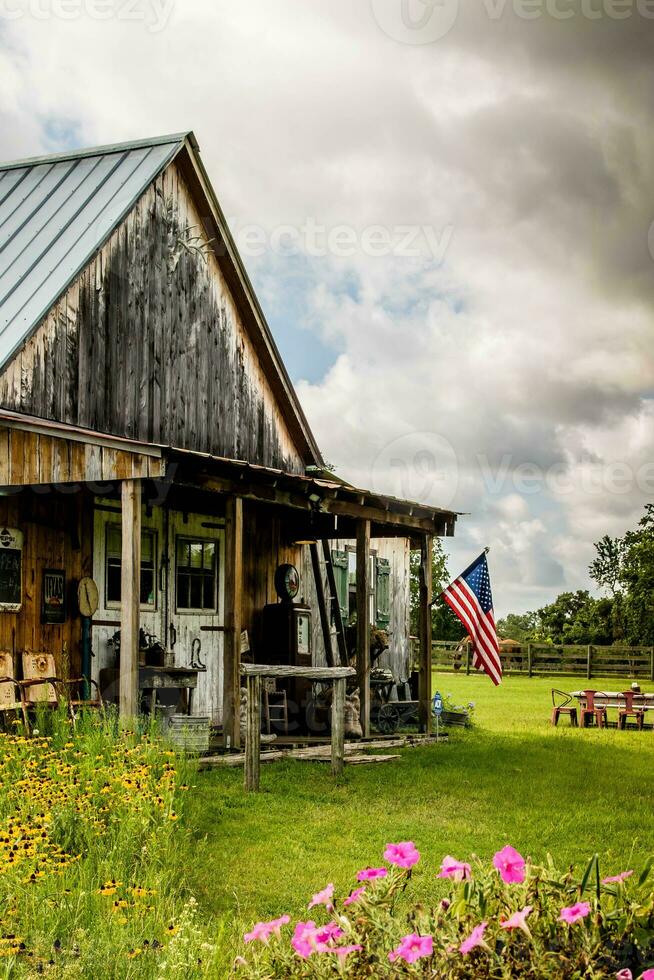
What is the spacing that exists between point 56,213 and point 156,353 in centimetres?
252

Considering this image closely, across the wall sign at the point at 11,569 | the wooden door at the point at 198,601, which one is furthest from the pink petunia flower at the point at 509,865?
the wooden door at the point at 198,601

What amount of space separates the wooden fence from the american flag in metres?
20.8

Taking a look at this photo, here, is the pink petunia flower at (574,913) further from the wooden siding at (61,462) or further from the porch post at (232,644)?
the porch post at (232,644)

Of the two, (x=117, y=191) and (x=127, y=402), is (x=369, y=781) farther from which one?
(x=117, y=191)

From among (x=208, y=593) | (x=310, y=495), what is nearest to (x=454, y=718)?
(x=208, y=593)

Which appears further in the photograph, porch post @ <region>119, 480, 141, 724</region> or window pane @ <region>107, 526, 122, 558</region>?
window pane @ <region>107, 526, 122, 558</region>

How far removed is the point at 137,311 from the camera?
14703mm

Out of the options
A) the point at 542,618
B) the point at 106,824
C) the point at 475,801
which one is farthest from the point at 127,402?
the point at 542,618

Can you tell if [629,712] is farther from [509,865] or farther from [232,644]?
[509,865]

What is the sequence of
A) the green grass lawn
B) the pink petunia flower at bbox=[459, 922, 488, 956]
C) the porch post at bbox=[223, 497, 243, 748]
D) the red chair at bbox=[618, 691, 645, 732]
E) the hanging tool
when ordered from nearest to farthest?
the pink petunia flower at bbox=[459, 922, 488, 956], the green grass lawn, the porch post at bbox=[223, 497, 243, 748], the hanging tool, the red chair at bbox=[618, 691, 645, 732]

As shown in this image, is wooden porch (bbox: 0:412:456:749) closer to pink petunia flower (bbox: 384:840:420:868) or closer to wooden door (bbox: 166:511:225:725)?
wooden door (bbox: 166:511:225:725)

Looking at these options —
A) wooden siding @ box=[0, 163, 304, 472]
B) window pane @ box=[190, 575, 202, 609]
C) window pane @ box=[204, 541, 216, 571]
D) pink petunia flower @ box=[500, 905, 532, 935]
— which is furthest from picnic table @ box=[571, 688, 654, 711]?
pink petunia flower @ box=[500, 905, 532, 935]

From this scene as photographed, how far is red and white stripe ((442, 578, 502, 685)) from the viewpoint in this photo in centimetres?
1473

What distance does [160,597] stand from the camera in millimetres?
14930
